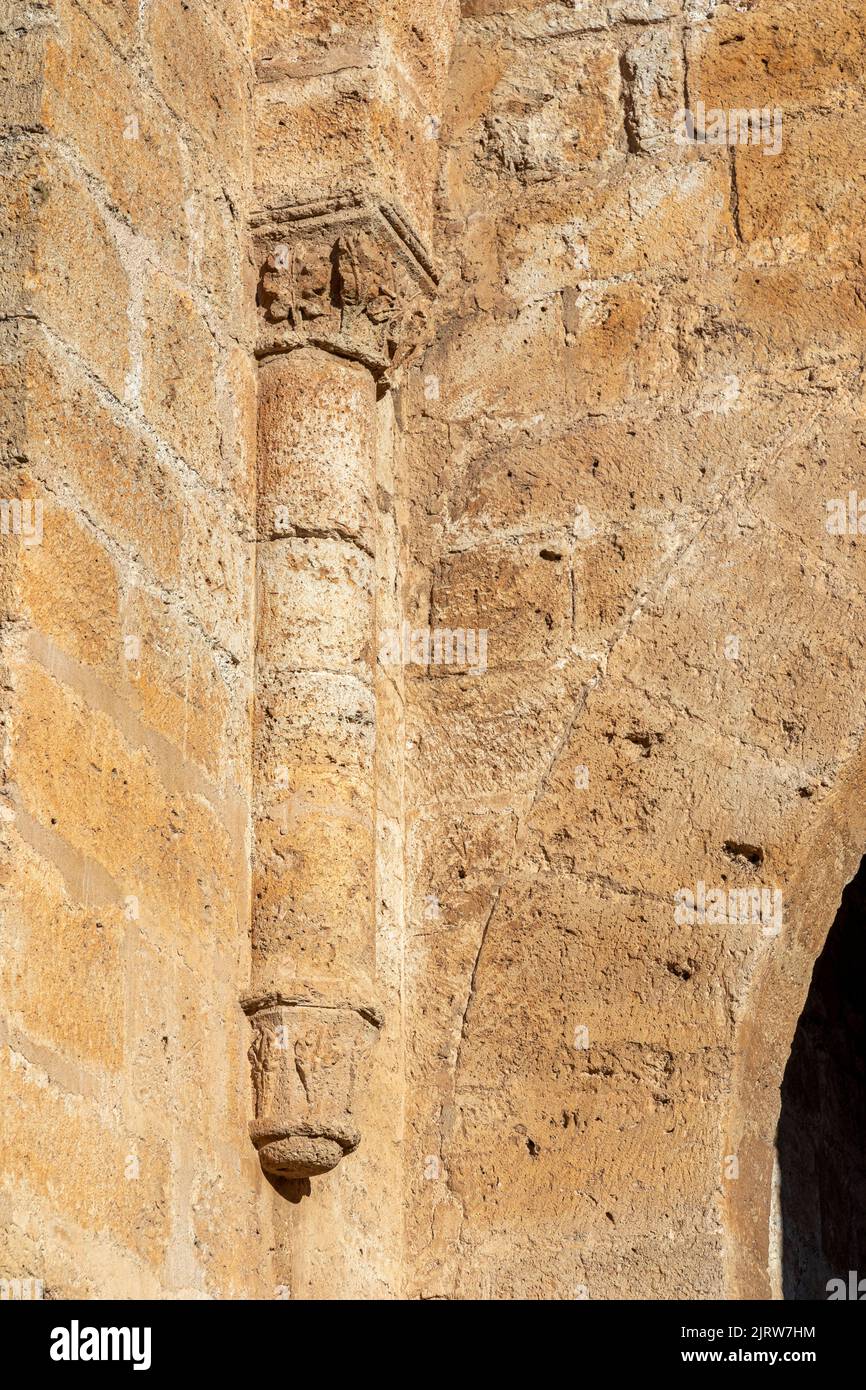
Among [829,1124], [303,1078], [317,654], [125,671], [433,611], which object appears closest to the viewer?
[125,671]

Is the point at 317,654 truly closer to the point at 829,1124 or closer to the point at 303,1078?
the point at 303,1078

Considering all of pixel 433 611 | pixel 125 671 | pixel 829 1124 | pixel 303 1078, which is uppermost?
pixel 433 611

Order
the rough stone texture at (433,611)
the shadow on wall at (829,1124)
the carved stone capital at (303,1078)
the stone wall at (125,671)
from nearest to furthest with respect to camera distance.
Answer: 1. the stone wall at (125,671)
2. the rough stone texture at (433,611)
3. the carved stone capital at (303,1078)
4. the shadow on wall at (829,1124)

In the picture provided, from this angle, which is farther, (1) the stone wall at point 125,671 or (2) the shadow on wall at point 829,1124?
(2) the shadow on wall at point 829,1124

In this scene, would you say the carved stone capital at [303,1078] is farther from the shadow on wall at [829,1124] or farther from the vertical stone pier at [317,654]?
the shadow on wall at [829,1124]

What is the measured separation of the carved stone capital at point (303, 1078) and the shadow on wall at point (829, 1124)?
3.80 feet

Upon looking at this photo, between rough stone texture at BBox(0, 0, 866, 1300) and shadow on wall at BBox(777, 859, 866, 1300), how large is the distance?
2.90ft

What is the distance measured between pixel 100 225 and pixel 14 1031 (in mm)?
1216

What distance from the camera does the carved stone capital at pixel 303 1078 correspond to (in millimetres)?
3166

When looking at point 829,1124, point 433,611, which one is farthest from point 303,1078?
point 829,1124

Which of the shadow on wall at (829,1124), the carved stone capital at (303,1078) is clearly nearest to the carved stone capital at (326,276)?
the carved stone capital at (303,1078)

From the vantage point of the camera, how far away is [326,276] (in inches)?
140

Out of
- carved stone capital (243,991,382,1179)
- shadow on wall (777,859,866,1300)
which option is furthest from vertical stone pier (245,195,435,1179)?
shadow on wall (777,859,866,1300)

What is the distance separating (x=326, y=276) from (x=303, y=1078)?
1.39 m
